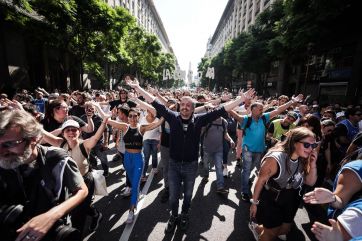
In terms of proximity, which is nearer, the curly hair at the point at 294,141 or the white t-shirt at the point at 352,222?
the white t-shirt at the point at 352,222

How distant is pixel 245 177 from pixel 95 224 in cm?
307

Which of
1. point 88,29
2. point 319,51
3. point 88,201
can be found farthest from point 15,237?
point 319,51

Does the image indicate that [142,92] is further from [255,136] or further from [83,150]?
[255,136]

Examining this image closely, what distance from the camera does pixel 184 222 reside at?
3816mm

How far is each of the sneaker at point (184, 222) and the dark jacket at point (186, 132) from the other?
1047mm

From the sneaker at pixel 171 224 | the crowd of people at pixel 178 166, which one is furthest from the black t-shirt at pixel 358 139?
the sneaker at pixel 171 224

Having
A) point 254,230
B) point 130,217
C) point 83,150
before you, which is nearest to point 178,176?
point 130,217

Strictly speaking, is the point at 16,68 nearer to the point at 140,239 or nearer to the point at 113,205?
the point at 113,205

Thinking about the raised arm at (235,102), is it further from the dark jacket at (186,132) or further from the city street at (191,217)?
the city street at (191,217)

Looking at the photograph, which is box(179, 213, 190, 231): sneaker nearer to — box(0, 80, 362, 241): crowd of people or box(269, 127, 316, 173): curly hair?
box(0, 80, 362, 241): crowd of people

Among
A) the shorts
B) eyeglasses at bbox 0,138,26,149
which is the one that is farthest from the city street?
eyeglasses at bbox 0,138,26,149

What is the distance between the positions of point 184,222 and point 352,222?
2858 mm

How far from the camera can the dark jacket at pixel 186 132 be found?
11.6 feet

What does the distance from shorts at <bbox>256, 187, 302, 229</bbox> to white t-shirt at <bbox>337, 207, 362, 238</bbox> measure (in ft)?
4.97
